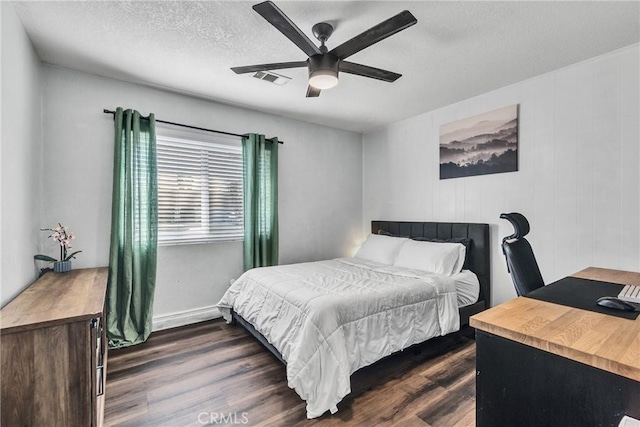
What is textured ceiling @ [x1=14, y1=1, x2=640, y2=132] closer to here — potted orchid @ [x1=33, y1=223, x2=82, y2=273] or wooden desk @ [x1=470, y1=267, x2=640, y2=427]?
potted orchid @ [x1=33, y1=223, x2=82, y2=273]

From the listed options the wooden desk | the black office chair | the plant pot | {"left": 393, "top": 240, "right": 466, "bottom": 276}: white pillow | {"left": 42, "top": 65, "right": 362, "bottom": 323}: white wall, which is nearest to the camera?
the wooden desk

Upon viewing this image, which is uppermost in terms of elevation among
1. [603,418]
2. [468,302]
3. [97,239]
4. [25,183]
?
[25,183]

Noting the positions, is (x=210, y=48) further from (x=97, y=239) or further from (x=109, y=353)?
(x=109, y=353)

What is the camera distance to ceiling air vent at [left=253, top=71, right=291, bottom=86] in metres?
2.64

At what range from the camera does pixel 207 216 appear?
10.8 feet

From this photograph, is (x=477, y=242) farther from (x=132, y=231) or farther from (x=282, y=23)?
(x=132, y=231)

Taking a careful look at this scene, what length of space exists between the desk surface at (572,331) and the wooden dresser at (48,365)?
70.4 inches

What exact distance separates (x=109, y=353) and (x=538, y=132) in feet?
14.6

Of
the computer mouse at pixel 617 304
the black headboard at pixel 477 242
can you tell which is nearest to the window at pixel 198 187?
the black headboard at pixel 477 242

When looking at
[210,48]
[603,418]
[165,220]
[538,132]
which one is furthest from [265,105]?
[603,418]

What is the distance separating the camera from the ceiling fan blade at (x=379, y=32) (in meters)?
1.48

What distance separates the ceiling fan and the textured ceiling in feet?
0.80

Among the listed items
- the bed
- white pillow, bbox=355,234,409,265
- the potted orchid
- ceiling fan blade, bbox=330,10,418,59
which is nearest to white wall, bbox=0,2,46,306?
the potted orchid

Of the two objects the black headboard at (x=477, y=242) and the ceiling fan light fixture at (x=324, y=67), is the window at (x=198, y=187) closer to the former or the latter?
the ceiling fan light fixture at (x=324, y=67)
